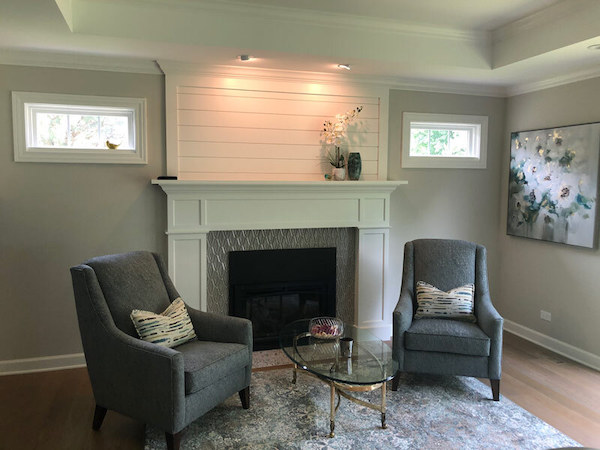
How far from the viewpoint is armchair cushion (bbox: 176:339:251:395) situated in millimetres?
2516

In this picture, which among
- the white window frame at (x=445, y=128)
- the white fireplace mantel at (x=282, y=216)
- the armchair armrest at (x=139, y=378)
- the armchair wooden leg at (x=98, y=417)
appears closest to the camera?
the armchair armrest at (x=139, y=378)

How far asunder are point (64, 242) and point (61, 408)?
3.99 feet

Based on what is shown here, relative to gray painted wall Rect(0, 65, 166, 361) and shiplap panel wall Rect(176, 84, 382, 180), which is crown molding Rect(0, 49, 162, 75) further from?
shiplap panel wall Rect(176, 84, 382, 180)

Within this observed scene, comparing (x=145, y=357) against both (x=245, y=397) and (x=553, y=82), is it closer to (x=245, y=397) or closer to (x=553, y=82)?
(x=245, y=397)

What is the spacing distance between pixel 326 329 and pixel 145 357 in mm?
1156

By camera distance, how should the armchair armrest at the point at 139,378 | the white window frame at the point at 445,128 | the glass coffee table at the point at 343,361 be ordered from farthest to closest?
the white window frame at the point at 445,128 < the glass coffee table at the point at 343,361 < the armchair armrest at the point at 139,378

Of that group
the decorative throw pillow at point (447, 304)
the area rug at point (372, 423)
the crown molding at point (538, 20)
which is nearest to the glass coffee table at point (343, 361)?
the area rug at point (372, 423)

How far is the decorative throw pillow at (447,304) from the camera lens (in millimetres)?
3445

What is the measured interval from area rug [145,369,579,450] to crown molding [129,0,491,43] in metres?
2.59

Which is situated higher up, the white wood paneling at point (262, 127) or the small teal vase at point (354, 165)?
the white wood paneling at point (262, 127)

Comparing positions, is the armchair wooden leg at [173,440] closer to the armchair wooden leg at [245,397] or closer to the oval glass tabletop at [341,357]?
the armchair wooden leg at [245,397]

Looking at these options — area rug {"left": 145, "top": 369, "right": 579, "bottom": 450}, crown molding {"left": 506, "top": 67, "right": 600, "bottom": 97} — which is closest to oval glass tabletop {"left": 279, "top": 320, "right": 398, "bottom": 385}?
area rug {"left": 145, "top": 369, "right": 579, "bottom": 450}

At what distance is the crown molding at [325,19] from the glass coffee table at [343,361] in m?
2.19

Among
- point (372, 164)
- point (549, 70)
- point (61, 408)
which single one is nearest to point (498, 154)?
point (549, 70)
